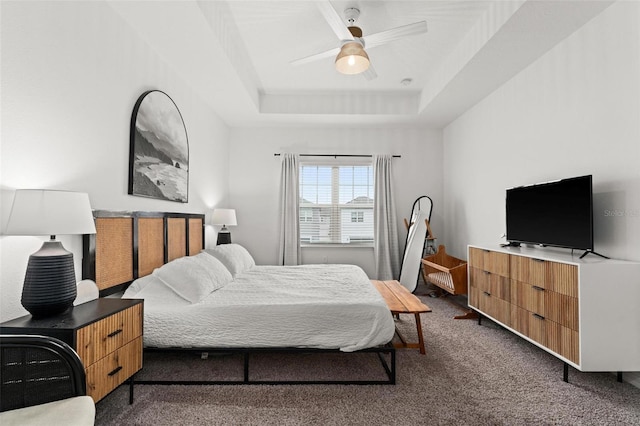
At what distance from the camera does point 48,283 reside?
4.98ft

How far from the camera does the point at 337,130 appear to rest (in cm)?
502

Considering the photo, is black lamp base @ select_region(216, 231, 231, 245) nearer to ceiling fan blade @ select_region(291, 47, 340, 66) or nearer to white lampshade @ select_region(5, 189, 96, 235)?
ceiling fan blade @ select_region(291, 47, 340, 66)

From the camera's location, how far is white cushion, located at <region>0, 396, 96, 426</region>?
107cm

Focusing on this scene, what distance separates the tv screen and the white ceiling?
1229mm

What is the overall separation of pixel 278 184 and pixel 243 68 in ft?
6.54

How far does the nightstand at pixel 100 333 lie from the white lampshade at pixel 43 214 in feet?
1.40

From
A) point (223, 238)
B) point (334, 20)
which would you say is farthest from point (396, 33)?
point (223, 238)

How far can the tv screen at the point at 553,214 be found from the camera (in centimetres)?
222

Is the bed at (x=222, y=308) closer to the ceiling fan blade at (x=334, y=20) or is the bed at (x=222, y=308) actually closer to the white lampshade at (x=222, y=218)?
the white lampshade at (x=222, y=218)

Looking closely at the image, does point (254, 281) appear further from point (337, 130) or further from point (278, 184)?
point (337, 130)

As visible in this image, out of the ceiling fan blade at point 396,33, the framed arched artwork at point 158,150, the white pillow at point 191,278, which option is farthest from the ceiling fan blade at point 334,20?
the white pillow at point 191,278

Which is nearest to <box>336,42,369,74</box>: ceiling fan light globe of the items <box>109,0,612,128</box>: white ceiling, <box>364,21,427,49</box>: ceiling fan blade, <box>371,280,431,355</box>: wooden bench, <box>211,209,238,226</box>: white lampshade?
<box>364,21,427,49</box>: ceiling fan blade

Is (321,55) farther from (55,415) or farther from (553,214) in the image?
(55,415)

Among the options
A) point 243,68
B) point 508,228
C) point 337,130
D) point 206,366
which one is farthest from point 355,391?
point 337,130
